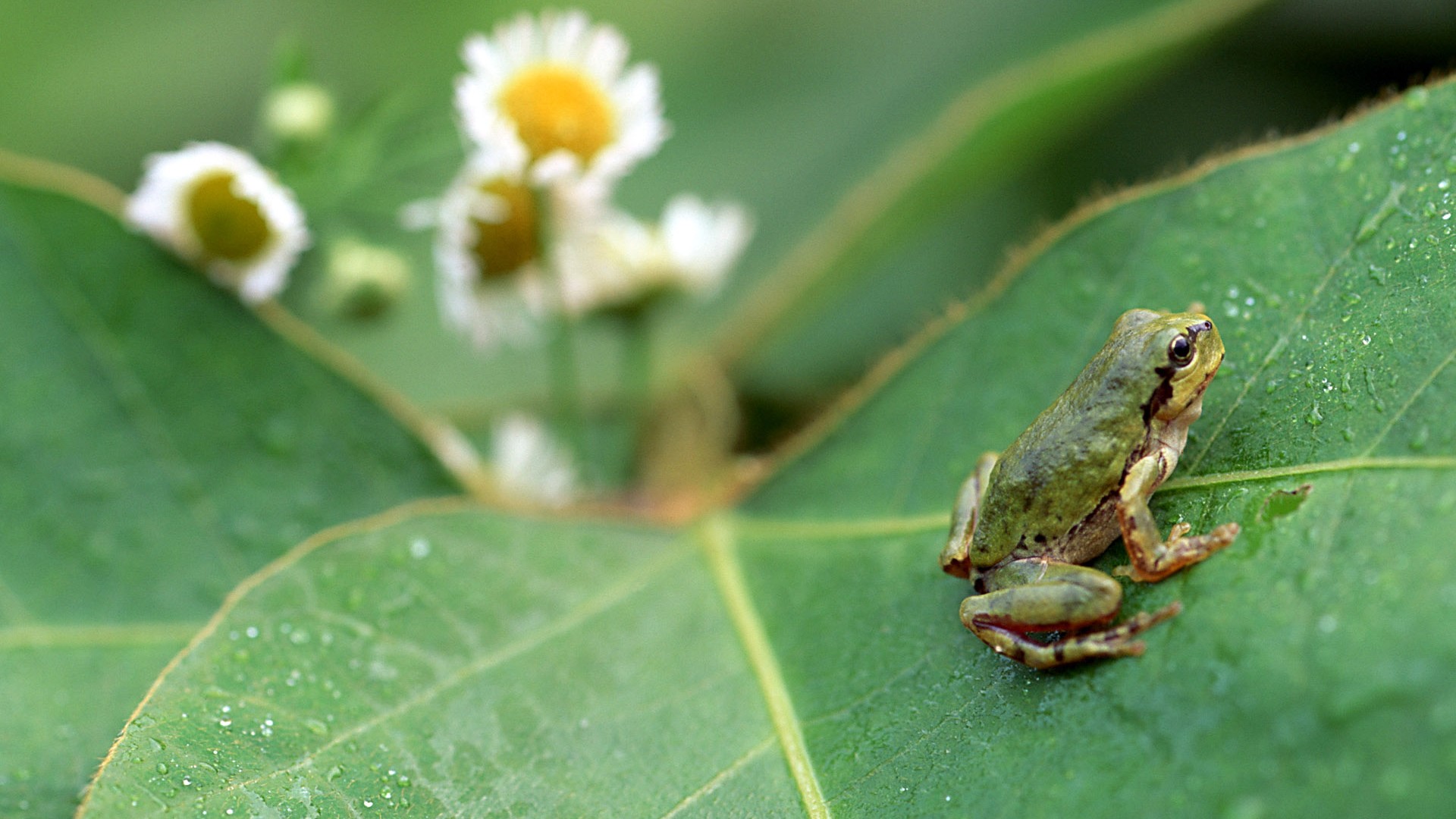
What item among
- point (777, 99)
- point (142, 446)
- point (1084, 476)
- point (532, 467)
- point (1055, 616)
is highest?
point (777, 99)

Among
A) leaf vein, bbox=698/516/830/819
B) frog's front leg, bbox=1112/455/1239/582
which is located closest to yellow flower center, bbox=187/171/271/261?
leaf vein, bbox=698/516/830/819

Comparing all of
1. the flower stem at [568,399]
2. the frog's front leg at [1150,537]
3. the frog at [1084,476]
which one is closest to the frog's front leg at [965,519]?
the frog at [1084,476]

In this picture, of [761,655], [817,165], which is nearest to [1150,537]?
[761,655]

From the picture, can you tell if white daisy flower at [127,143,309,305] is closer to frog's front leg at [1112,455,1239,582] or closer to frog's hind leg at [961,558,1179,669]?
frog's hind leg at [961,558,1179,669]

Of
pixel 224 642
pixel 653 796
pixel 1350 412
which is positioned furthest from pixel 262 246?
pixel 1350 412

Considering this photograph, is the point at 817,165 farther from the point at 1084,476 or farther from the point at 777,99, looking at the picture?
the point at 1084,476

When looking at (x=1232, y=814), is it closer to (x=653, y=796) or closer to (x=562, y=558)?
(x=653, y=796)
